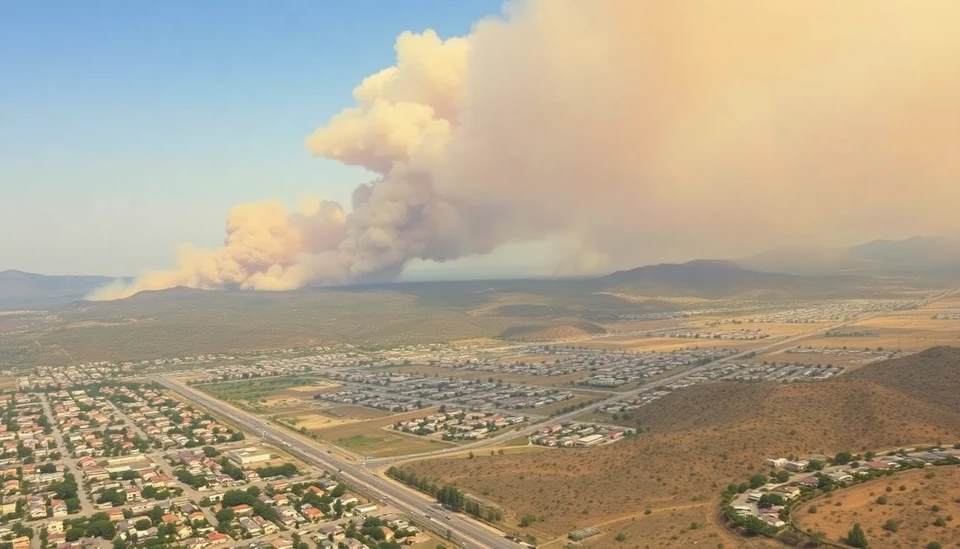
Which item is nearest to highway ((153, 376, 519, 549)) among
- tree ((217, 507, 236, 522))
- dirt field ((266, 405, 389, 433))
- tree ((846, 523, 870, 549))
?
dirt field ((266, 405, 389, 433))

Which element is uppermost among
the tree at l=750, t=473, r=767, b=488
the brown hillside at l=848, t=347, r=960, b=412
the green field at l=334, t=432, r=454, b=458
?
the brown hillside at l=848, t=347, r=960, b=412

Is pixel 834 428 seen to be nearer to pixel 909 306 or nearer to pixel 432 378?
pixel 432 378

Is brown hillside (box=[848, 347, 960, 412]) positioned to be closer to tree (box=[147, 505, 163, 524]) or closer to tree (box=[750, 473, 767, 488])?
tree (box=[750, 473, 767, 488])

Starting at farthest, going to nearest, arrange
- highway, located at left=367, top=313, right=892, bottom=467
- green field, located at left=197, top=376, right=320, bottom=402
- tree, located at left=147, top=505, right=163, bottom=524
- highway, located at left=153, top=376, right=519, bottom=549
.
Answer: green field, located at left=197, top=376, right=320, bottom=402 → highway, located at left=367, top=313, right=892, bottom=467 → tree, located at left=147, top=505, right=163, bottom=524 → highway, located at left=153, top=376, right=519, bottom=549

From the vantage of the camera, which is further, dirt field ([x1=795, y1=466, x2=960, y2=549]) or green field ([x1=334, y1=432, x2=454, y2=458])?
green field ([x1=334, y1=432, x2=454, y2=458])

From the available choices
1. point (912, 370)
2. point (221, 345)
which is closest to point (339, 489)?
point (912, 370)

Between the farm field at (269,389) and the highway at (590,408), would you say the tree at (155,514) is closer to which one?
the highway at (590,408)
